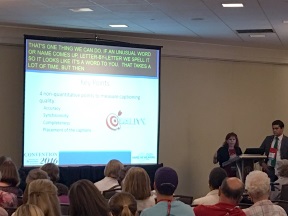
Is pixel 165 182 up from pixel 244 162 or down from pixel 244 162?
up

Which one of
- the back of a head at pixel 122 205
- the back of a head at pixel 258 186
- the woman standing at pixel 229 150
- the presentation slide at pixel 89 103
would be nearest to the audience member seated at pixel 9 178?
the back of a head at pixel 122 205

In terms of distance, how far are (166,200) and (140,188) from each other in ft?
3.88

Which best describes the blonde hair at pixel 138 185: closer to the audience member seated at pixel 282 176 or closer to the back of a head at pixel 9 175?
the back of a head at pixel 9 175

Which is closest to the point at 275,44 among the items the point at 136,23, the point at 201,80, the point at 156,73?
the point at 201,80

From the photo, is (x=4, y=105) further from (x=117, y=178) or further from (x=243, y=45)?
(x=243, y=45)

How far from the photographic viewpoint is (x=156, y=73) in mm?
10031

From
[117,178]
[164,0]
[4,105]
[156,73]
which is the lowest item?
[117,178]

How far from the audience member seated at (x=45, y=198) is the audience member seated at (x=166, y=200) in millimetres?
579

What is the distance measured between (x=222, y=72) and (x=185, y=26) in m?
2.79

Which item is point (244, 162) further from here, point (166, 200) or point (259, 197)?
point (166, 200)

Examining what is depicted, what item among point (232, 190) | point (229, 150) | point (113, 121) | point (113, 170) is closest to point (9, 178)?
point (113, 170)

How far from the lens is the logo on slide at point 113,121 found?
31.7 feet

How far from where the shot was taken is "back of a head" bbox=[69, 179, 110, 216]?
310cm

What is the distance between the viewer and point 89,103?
31.2 feet
